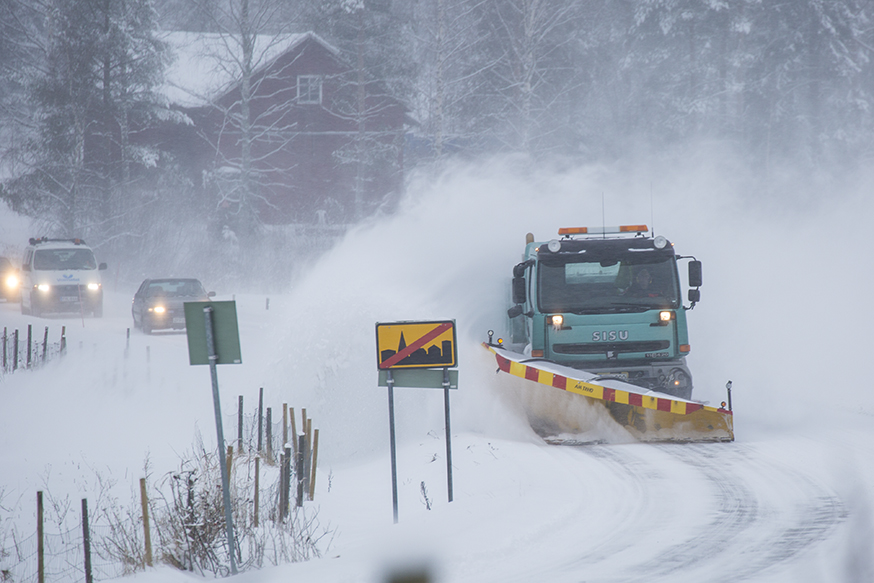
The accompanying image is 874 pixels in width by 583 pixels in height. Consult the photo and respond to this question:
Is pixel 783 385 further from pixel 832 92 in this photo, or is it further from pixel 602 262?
pixel 832 92

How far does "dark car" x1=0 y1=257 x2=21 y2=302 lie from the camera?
29.4 meters

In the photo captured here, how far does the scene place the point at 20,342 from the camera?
19.9 meters

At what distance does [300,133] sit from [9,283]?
1610 cm

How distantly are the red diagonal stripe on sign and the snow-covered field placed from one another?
143cm

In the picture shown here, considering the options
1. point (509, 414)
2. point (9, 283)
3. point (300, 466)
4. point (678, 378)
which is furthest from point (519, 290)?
point (9, 283)

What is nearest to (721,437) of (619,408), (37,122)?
(619,408)

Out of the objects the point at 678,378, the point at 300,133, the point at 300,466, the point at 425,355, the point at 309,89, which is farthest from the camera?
the point at 300,133

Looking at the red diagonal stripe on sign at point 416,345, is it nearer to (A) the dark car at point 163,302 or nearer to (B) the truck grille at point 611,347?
(B) the truck grille at point 611,347

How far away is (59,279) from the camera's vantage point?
24203 mm

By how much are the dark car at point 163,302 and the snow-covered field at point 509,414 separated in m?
0.66

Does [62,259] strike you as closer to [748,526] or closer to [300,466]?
[300,466]

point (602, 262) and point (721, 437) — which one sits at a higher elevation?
point (602, 262)

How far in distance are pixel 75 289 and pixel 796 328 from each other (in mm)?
20002

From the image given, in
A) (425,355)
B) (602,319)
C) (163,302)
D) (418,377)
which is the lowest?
(418,377)
